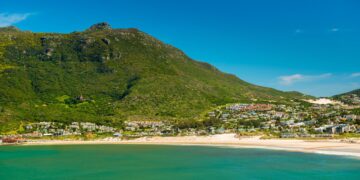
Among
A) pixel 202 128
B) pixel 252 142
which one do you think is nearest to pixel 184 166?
pixel 252 142

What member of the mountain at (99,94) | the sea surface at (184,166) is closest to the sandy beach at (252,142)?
the sea surface at (184,166)

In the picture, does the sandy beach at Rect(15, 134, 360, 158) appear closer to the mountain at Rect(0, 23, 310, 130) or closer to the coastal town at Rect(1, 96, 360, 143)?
the coastal town at Rect(1, 96, 360, 143)

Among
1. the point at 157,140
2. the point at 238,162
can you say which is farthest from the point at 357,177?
the point at 157,140

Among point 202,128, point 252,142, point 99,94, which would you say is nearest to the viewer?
point 252,142

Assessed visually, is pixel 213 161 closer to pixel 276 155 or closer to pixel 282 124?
pixel 276 155

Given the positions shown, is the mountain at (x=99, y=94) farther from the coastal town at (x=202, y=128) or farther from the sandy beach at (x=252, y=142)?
the sandy beach at (x=252, y=142)

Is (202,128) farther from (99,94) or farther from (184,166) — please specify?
(99,94)
